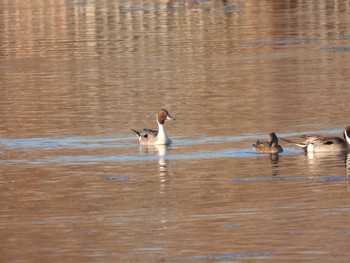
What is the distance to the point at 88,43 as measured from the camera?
139ft

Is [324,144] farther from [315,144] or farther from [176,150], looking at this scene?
[176,150]

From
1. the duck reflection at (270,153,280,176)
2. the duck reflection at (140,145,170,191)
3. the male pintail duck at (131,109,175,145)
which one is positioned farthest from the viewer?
the male pintail duck at (131,109,175,145)

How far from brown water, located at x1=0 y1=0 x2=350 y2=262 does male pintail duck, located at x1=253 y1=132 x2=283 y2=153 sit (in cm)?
12

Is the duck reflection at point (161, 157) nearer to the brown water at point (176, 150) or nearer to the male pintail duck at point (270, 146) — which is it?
the brown water at point (176, 150)

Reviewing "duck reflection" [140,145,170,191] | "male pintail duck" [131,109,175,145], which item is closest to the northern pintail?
"duck reflection" [140,145,170,191]

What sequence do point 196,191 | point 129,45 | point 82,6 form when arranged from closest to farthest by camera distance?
point 196,191 → point 129,45 → point 82,6

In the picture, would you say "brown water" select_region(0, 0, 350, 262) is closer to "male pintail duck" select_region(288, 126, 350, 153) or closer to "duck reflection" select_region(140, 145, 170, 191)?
"duck reflection" select_region(140, 145, 170, 191)

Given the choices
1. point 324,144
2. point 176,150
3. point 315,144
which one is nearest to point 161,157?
point 176,150

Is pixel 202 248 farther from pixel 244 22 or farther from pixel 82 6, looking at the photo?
pixel 82 6

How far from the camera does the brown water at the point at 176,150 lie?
1352 cm

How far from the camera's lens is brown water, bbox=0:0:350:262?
13.5 m

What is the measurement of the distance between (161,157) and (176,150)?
18.6 inches

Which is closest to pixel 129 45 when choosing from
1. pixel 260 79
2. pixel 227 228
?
pixel 260 79

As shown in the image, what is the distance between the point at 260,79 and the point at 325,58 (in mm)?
4652
